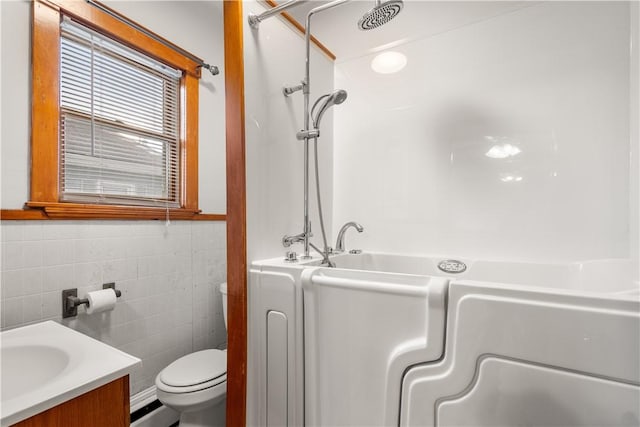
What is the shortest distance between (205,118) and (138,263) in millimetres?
1052

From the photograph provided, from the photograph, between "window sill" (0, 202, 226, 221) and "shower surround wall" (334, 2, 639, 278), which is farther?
"shower surround wall" (334, 2, 639, 278)

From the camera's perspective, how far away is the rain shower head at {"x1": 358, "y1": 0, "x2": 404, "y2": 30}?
1.17 m

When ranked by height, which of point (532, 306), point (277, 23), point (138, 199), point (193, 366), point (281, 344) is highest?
point (277, 23)

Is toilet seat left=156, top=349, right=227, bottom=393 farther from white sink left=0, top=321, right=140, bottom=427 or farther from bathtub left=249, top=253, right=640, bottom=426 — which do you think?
white sink left=0, top=321, right=140, bottom=427

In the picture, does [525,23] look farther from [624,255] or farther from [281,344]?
[281,344]

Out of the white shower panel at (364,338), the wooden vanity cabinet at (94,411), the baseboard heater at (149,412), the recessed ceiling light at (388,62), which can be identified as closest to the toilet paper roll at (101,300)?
the baseboard heater at (149,412)

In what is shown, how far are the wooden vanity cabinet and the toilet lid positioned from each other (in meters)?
0.59

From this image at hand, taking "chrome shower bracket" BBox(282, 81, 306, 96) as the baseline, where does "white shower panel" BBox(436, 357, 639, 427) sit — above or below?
below

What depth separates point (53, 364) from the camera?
998 millimetres

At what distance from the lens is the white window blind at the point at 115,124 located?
4.81ft

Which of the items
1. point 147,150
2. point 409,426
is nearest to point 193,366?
point 409,426

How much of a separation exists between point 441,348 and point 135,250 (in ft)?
5.36

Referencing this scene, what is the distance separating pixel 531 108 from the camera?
63.9 inches

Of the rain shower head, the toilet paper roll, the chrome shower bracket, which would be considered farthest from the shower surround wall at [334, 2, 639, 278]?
the toilet paper roll
